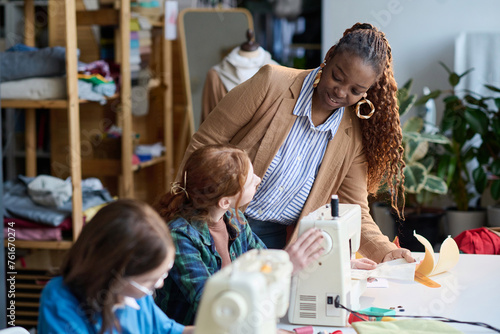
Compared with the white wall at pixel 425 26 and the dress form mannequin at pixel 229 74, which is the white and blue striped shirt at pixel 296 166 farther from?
the white wall at pixel 425 26

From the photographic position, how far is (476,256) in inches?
82.9

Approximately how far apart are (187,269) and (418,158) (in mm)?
2883

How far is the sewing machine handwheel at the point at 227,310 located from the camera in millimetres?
1002

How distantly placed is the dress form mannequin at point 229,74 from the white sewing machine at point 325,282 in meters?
2.26

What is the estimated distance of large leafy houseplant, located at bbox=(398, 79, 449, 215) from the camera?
4.00 metres

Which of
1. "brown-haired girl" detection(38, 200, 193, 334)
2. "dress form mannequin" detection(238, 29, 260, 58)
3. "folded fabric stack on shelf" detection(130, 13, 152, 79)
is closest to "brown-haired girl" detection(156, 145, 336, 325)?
"brown-haired girl" detection(38, 200, 193, 334)

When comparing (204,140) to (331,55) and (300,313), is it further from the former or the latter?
(300,313)

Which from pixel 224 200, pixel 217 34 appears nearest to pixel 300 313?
pixel 224 200

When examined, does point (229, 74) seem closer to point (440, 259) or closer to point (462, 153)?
point (462, 153)

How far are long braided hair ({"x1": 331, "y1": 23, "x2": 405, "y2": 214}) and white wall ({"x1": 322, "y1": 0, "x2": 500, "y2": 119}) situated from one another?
2.75 meters

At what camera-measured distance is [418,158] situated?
4.10m

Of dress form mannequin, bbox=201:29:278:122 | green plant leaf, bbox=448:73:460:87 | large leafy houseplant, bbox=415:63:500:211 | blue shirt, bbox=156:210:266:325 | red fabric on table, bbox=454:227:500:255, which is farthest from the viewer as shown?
green plant leaf, bbox=448:73:460:87

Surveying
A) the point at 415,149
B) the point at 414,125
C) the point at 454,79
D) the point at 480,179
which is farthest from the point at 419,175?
the point at 454,79

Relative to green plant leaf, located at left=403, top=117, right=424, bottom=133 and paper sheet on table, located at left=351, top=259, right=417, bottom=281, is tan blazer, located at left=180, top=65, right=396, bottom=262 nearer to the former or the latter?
paper sheet on table, located at left=351, top=259, right=417, bottom=281
